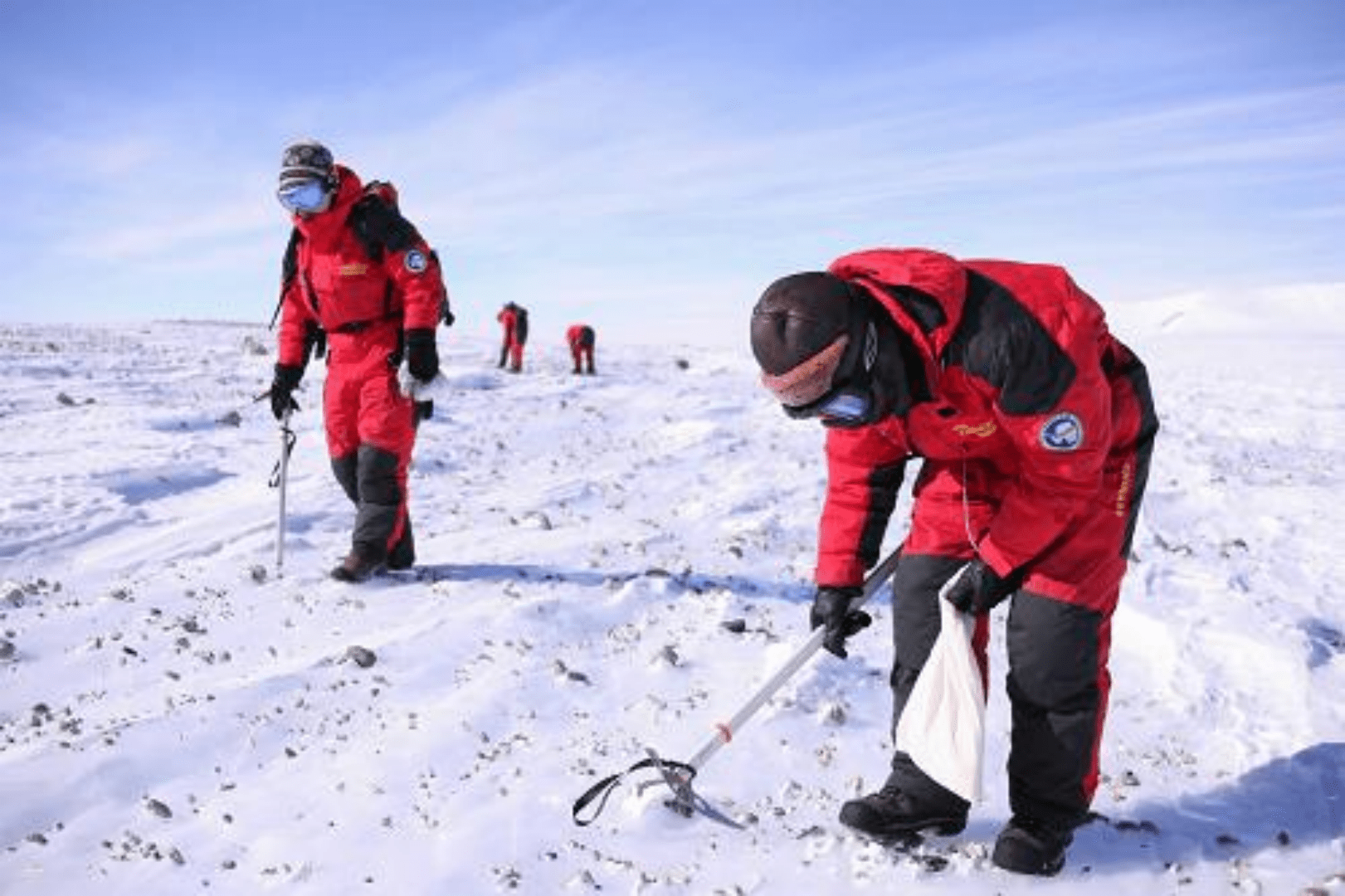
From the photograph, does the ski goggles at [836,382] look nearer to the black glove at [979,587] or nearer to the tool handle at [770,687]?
the black glove at [979,587]

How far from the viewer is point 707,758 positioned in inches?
130

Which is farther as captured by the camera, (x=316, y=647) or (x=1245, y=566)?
(x=1245, y=566)

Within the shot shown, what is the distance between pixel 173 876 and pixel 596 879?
4.10 feet

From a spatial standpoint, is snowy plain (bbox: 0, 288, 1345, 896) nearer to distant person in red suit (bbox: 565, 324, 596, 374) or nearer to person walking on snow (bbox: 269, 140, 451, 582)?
person walking on snow (bbox: 269, 140, 451, 582)

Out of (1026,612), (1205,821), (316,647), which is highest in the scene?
(1026,612)

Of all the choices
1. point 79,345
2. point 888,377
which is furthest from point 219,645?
point 79,345

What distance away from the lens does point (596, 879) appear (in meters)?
3.08

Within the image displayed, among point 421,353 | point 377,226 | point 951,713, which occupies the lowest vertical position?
point 951,713

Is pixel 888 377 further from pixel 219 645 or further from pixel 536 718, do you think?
pixel 219 645

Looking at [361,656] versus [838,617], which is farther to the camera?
[361,656]

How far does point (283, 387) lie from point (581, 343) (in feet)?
53.0

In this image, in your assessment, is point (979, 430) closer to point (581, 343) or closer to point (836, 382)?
point (836, 382)

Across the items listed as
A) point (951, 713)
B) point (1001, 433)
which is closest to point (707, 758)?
point (951, 713)

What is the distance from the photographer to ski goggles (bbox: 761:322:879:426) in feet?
8.79
